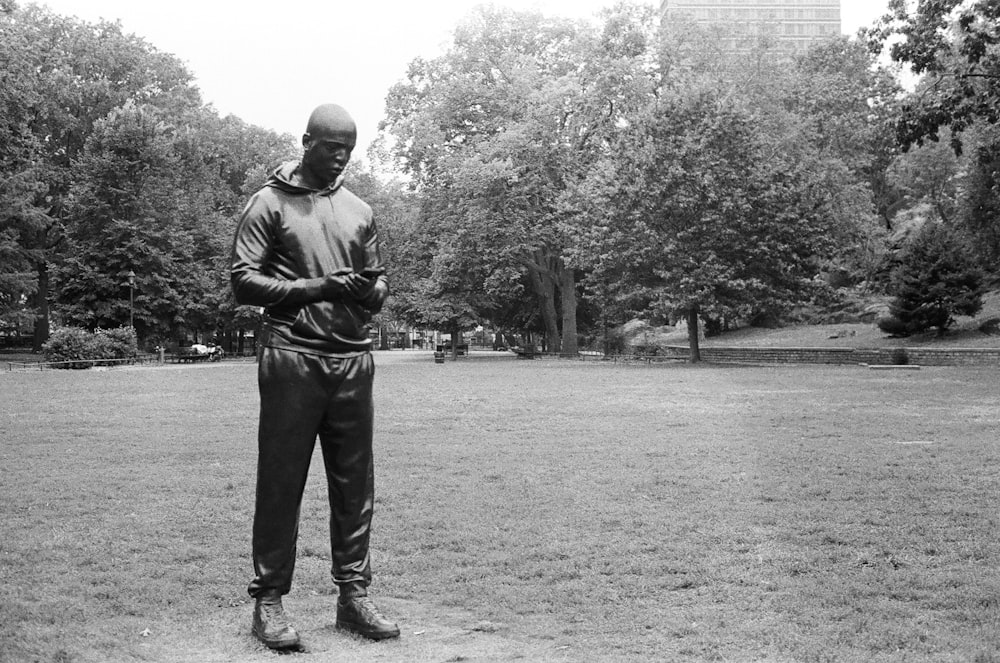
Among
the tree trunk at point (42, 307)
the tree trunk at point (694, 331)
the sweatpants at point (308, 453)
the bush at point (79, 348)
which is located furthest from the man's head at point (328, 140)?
the tree trunk at point (42, 307)

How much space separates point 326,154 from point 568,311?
141 ft

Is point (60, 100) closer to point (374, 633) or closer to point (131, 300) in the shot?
point (131, 300)

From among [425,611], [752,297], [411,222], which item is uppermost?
[411,222]

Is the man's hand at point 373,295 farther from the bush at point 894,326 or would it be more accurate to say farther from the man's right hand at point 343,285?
the bush at point 894,326

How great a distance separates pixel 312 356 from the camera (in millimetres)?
5215

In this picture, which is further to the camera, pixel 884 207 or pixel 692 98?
pixel 884 207

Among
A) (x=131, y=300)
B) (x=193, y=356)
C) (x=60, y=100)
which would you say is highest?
(x=60, y=100)

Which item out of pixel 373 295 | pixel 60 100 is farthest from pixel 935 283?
pixel 60 100

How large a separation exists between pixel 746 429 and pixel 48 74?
4726 centimetres

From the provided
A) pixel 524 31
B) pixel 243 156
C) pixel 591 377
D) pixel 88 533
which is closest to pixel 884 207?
pixel 524 31

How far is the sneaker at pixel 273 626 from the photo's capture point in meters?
5.07

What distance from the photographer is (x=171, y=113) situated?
2339 inches

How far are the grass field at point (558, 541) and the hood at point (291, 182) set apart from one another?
7.98ft

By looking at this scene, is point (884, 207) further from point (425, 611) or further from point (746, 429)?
point (425, 611)
